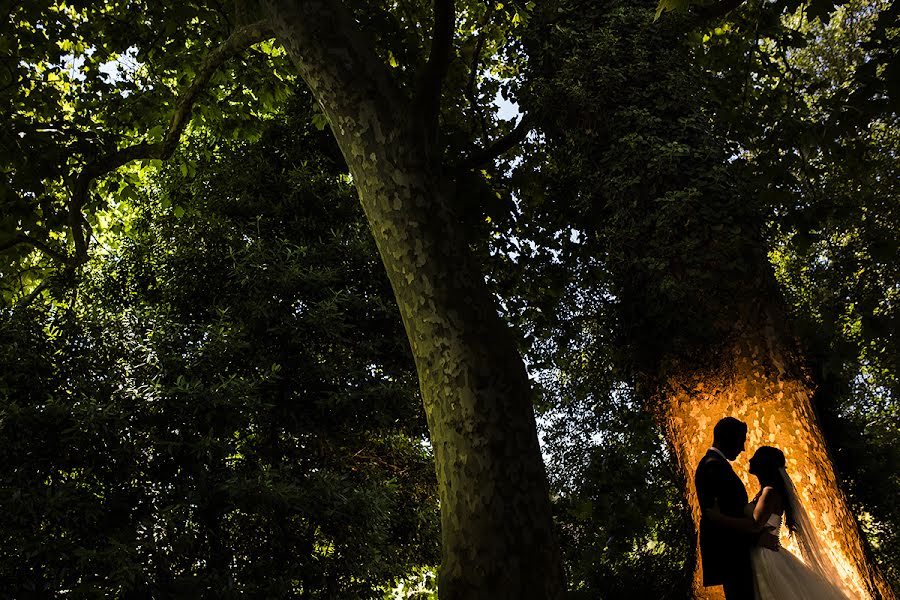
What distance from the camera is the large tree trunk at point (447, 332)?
323 centimetres

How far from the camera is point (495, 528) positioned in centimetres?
321

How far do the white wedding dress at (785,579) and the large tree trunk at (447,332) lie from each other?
4.10 feet

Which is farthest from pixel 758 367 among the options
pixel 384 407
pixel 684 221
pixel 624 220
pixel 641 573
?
pixel 384 407

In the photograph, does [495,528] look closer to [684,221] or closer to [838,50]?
[684,221]

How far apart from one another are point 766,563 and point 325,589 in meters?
5.01

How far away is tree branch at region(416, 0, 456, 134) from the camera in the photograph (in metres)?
4.18

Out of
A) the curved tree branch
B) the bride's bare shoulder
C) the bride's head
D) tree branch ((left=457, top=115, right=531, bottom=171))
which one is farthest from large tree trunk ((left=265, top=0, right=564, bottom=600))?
tree branch ((left=457, top=115, right=531, bottom=171))

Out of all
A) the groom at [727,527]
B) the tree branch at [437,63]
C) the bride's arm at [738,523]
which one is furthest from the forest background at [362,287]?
the bride's arm at [738,523]

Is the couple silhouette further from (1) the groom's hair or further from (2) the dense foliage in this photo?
(2) the dense foliage

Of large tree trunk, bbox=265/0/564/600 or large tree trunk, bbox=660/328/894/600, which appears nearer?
large tree trunk, bbox=265/0/564/600

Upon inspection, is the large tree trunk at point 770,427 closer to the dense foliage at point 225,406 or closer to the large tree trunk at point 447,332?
the large tree trunk at point 447,332

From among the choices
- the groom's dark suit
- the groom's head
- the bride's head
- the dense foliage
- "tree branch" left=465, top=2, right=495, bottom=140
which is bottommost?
the groom's dark suit

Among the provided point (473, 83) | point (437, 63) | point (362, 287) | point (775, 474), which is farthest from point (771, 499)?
point (473, 83)

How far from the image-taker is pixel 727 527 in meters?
3.80
